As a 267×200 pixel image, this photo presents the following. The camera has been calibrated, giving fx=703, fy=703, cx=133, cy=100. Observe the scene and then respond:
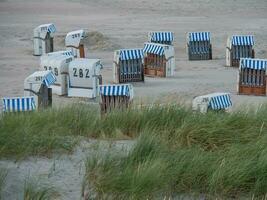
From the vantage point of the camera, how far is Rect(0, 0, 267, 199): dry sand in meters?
18.1

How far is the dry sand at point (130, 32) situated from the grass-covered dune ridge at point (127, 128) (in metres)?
0.25

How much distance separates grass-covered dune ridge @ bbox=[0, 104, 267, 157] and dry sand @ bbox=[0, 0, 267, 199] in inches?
9.7

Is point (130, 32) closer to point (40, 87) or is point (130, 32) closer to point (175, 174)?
point (40, 87)

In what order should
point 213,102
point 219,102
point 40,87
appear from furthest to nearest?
point 40,87, point 219,102, point 213,102

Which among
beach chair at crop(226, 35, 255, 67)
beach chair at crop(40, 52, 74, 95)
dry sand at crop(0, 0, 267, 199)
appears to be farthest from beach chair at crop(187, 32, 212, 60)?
beach chair at crop(40, 52, 74, 95)

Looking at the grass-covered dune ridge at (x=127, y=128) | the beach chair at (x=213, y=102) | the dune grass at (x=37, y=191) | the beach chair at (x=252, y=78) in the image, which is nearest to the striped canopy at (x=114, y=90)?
the beach chair at (x=213, y=102)

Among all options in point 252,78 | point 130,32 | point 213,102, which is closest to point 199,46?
point 252,78

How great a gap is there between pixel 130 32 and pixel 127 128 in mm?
26271

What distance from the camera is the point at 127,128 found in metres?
7.59

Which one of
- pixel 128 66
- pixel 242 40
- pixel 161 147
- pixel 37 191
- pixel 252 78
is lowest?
pixel 252 78

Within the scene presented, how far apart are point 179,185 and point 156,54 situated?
658 inches

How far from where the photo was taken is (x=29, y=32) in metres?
32.9

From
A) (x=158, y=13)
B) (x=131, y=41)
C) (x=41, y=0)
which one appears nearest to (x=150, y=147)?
(x=131, y=41)

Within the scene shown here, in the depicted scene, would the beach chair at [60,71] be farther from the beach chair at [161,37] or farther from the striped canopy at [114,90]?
the beach chair at [161,37]
